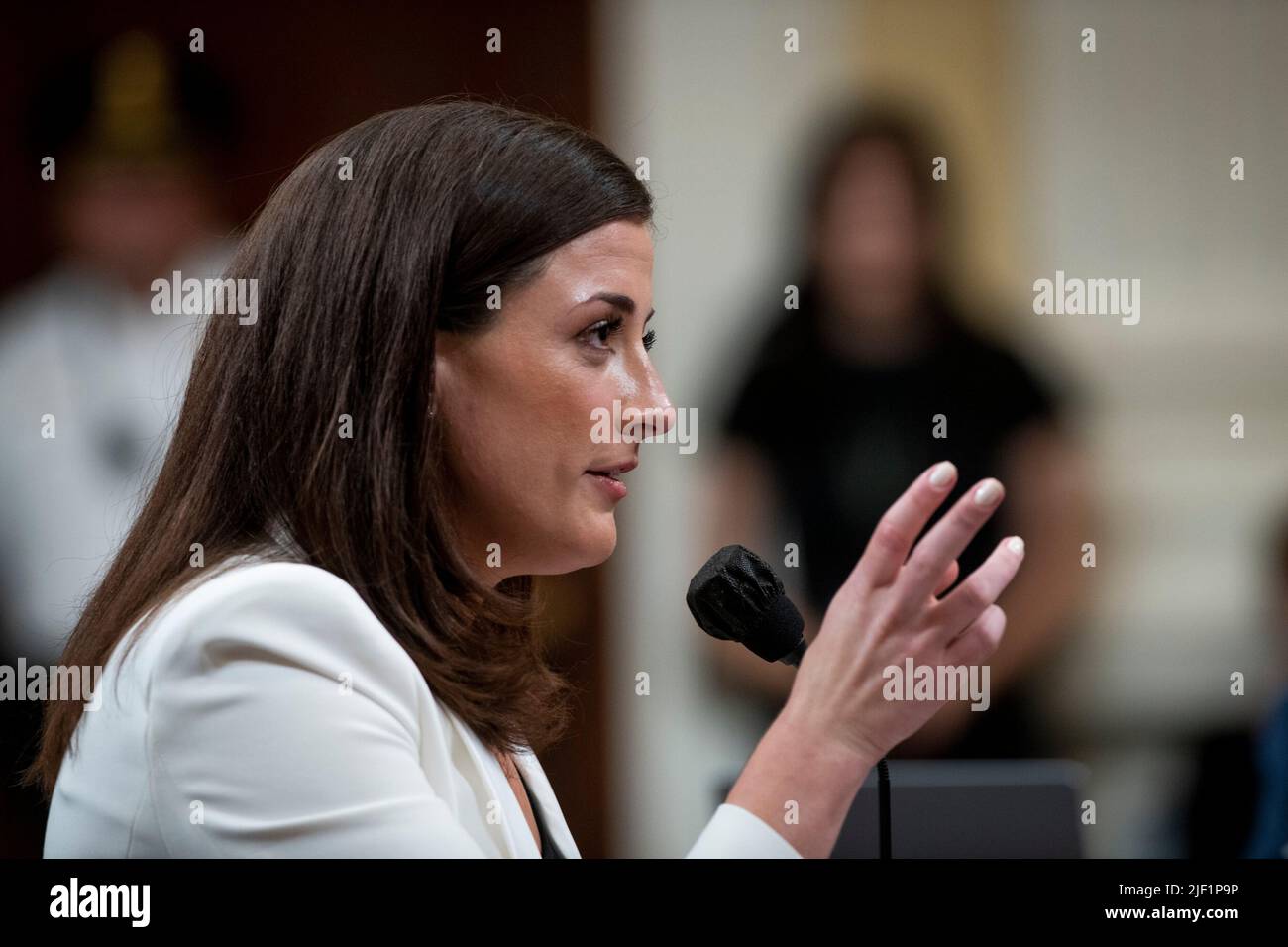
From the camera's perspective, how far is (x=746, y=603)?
122cm

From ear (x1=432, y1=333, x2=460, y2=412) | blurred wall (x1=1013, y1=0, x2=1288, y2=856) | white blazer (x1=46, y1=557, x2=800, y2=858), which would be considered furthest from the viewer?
blurred wall (x1=1013, y1=0, x2=1288, y2=856)

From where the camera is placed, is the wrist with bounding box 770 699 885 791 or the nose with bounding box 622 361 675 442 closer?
the wrist with bounding box 770 699 885 791

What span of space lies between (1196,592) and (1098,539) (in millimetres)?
209

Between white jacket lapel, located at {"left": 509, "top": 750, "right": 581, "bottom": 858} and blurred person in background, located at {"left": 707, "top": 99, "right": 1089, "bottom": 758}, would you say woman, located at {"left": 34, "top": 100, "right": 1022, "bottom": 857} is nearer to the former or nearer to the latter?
white jacket lapel, located at {"left": 509, "top": 750, "right": 581, "bottom": 858}

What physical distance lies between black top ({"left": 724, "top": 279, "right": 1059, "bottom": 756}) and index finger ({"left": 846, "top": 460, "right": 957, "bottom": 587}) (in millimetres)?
837

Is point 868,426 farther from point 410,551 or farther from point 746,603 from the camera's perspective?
point 410,551

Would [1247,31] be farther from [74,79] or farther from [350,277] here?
[74,79]

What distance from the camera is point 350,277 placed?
121 cm

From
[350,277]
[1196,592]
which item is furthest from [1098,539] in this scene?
[350,277]

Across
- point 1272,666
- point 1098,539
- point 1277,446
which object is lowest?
point 1272,666

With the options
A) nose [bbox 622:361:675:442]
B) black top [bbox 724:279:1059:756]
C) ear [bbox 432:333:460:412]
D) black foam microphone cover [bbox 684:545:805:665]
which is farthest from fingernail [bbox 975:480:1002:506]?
black top [bbox 724:279:1059:756]

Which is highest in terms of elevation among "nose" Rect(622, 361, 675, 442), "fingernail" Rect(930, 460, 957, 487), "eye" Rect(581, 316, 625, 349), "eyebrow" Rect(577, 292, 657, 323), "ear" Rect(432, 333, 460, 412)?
"eyebrow" Rect(577, 292, 657, 323)

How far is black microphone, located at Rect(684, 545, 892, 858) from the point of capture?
4.01 ft

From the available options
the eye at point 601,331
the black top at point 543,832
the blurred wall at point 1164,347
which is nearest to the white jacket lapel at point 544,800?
the black top at point 543,832
